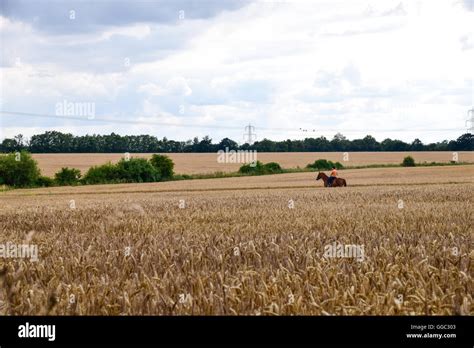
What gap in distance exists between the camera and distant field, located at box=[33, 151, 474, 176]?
82.9m

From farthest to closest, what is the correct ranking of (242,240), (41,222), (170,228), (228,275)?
(41,222) < (170,228) < (242,240) < (228,275)

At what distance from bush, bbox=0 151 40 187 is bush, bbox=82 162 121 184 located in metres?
5.21

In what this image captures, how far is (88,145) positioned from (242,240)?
84.3m

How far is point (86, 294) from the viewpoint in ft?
17.4

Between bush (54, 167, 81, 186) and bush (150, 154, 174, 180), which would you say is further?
bush (150, 154, 174, 180)

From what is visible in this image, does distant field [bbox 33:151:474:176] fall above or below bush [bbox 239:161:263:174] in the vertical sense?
above

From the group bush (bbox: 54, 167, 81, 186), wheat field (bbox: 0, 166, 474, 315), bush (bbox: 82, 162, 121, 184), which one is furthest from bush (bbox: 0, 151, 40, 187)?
wheat field (bbox: 0, 166, 474, 315)

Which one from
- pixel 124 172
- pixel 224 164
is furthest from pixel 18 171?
pixel 224 164

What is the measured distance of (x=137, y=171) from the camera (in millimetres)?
66688

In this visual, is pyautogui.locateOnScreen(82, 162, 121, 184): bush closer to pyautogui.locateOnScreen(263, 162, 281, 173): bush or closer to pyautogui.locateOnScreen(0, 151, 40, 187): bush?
pyautogui.locateOnScreen(0, 151, 40, 187): bush

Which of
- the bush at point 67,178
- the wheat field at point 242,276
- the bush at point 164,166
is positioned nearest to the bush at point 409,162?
the bush at point 164,166
